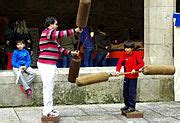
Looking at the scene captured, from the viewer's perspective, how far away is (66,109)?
32.3 feet

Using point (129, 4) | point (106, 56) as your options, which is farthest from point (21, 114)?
point (129, 4)

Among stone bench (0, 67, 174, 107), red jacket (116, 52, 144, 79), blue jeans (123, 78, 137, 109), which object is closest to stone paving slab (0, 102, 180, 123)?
stone bench (0, 67, 174, 107)

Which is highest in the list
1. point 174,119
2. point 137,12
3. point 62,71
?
point 137,12

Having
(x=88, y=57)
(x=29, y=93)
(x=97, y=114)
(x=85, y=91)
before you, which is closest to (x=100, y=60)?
(x=88, y=57)

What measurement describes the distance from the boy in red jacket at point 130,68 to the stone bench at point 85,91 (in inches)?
53.3

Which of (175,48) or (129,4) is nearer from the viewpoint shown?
(175,48)

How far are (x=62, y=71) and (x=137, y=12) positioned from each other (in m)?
6.60

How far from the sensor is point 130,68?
8.93 metres

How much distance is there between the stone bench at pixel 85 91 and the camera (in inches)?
392

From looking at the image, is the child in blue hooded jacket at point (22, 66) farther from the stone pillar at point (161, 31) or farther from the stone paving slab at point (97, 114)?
the stone pillar at point (161, 31)

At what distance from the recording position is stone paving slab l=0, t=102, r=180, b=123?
8.67 metres

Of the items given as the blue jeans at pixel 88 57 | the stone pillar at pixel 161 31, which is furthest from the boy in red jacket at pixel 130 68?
the blue jeans at pixel 88 57

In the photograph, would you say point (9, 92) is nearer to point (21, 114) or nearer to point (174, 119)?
point (21, 114)

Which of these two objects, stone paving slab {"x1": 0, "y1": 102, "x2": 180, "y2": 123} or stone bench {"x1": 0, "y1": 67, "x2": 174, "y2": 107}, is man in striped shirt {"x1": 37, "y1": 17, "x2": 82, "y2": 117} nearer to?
stone paving slab {"x1": 0, "y1": 102, "x2": 180, "y2": 123}
